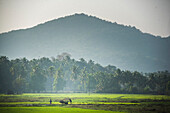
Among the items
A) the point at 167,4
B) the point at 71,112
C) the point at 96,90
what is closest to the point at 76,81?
the point at 96,90

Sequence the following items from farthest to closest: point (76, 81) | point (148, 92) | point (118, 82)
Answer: point (76, 81)
point (118, 82)
point (148, 92)

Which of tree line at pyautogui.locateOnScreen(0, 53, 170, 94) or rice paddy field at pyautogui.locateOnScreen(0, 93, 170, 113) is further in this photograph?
tree line at pyautogui.locateOnScreen(0, 53, 170, 94)

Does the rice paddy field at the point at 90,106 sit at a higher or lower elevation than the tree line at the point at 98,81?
lower

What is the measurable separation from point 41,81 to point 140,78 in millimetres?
36033

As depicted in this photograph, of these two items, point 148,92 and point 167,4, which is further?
point 167,4

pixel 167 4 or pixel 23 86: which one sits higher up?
pixel 167 4

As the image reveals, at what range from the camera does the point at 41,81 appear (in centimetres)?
10825

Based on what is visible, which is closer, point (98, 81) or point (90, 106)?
point (90, 106)

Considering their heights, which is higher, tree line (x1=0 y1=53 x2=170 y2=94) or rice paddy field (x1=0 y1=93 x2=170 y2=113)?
tree line (x1=0 y1=53 x2=170 y2=94)

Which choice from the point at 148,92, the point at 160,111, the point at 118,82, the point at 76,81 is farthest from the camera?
the point at 76,81

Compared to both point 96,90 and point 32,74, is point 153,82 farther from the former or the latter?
point 32,74

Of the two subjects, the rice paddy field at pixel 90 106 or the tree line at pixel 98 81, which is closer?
the rice paddy field at pixel 90 106

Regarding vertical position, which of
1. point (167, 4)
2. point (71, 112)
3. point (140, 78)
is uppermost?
point (167, 4)

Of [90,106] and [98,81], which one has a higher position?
[98,81]
